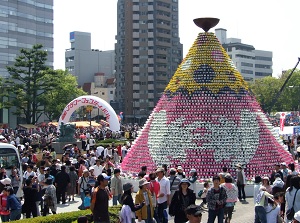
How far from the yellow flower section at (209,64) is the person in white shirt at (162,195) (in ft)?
28.9

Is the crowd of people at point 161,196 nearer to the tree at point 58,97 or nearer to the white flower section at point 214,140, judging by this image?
the white flower section at point 214,140

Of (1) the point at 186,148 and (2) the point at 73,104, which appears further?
(2) the point at 73,104

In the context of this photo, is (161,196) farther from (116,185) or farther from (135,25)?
(135,25)

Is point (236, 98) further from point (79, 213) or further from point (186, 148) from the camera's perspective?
point (79, 213)

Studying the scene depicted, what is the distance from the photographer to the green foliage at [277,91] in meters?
91.6

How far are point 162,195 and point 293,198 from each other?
11.1 feet

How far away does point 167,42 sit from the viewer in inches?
4188

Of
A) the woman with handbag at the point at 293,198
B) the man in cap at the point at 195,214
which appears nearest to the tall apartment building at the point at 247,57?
the woman with handbag at the point at 293,198

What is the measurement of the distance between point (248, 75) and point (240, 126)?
4561 inches

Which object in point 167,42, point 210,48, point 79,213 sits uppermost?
point 167,42

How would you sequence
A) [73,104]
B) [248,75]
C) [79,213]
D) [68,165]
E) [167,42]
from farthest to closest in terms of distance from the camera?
[248,75], [167,42], [73,104], [68,165], [79,213]

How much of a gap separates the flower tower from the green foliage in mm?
71409

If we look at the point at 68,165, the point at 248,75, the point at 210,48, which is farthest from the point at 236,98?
the point at 248,75

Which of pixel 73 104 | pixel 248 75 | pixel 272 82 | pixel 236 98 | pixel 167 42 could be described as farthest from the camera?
pixel 248 75
